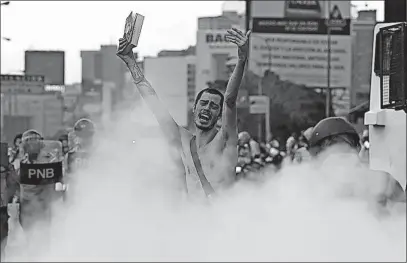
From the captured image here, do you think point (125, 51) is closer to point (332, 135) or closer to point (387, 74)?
point (332, 135)

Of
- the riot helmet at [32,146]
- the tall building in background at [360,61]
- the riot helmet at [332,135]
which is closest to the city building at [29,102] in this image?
the riot helmet at [32,146]

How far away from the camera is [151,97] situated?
4469 millimetres

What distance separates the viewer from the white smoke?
2519mm

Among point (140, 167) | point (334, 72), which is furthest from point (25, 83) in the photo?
point (140, 167)

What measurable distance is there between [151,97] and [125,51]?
28 cm

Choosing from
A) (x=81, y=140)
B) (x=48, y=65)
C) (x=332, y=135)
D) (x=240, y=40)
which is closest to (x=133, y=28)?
(x=240, y=40)

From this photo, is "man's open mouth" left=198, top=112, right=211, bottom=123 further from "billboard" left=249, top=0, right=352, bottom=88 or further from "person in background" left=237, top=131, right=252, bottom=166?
"billboard" left=249, top=0, right=352, bottom=88

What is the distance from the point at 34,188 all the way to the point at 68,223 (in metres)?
3.31

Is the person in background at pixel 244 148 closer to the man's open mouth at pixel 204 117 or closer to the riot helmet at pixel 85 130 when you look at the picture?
the riot helmet at pixel 85 130

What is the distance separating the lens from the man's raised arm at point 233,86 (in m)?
4.35

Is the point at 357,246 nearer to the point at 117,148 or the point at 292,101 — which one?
the point at 117,148

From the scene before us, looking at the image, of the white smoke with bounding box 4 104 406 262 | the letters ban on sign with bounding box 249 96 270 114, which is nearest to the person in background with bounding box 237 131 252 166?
the white smoke with bounding box 4 104 406 262

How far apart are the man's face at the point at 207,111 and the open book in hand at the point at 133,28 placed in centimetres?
48

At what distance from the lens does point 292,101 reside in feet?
217
